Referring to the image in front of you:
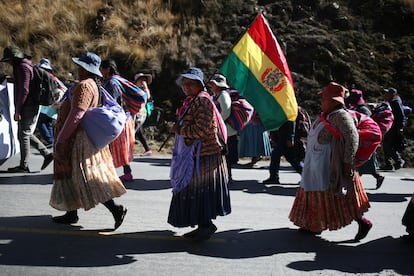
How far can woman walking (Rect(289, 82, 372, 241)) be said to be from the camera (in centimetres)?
502

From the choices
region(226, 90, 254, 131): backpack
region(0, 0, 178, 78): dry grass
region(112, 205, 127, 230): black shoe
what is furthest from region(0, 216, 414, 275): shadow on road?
region(0, 0, 178, 78): dry grass

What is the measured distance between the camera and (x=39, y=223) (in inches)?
217

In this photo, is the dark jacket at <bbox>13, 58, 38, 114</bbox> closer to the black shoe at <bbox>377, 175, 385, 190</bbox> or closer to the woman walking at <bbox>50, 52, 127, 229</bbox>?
the woman walking at <bbox>50, 52, 127, 229</bbox>

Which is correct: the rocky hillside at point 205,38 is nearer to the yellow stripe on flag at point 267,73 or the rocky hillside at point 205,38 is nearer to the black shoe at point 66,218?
the yellow stripe on flag at point 267,73

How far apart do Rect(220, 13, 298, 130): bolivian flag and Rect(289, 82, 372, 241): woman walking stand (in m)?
1.53

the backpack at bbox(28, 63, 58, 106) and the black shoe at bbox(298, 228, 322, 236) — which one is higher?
the backpack at bbox(28, 63, 58, 106)

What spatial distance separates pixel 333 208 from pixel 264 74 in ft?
8.07

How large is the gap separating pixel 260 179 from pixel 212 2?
10967mm

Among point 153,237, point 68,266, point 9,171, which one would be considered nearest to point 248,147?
point 9,171

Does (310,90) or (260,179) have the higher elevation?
(310,90)

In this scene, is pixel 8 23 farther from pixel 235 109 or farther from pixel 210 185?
pixel 210 185

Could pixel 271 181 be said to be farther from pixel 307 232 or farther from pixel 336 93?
pixel 336 93

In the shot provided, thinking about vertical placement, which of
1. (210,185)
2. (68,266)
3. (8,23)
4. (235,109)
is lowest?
(68,266)

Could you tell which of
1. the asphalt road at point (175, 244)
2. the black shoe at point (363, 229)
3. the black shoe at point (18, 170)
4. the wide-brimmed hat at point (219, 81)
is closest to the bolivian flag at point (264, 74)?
the wide-brimmed hat at point (219, 81)
